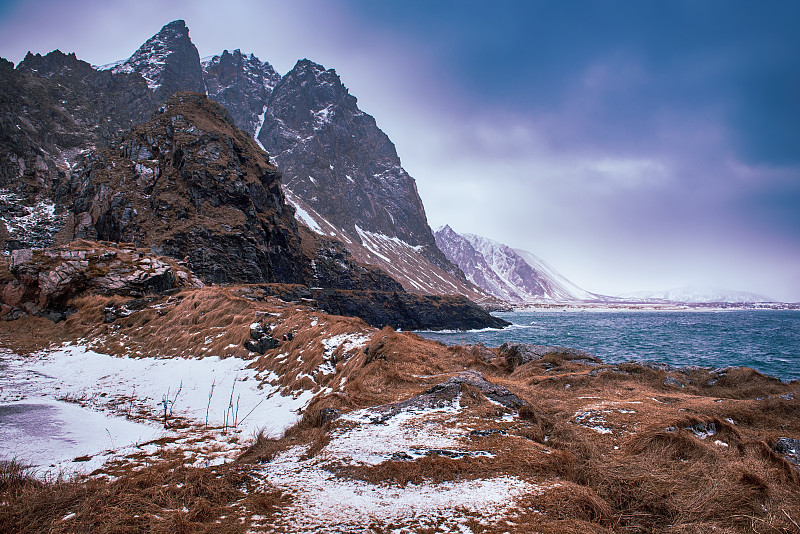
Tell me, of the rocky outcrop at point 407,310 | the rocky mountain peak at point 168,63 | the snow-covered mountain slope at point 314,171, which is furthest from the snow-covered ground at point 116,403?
the rocky mountain peak at point 168,63

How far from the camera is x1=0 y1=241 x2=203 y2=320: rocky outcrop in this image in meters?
16.4

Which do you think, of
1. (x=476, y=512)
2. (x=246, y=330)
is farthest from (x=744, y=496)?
(x=246, y=330)

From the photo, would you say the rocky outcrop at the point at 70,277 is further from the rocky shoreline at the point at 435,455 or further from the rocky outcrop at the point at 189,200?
the rocky outcrop at the point at 189,200

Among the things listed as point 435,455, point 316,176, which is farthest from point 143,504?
point 316,176

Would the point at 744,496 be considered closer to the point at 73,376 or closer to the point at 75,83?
the point at 73,376

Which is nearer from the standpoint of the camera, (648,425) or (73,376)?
(648,425)

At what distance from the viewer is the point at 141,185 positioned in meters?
43.3

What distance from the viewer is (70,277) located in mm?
17438

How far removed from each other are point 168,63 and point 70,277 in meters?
177

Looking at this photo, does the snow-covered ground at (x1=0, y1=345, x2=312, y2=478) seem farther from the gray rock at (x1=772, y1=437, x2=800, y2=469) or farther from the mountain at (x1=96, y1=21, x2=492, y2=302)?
the mountain at (x1=96, y1=21, x2=492, y2=302)

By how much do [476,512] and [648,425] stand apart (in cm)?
328

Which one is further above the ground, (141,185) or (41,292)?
(141,185)

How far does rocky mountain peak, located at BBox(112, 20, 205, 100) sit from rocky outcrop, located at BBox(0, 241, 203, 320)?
143140 millimetres

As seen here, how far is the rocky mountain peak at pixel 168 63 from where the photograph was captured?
137 m
